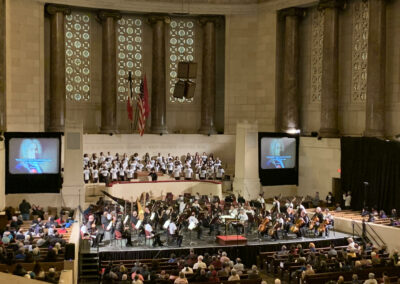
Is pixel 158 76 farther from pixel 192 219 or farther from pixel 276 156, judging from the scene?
pixel 192 219

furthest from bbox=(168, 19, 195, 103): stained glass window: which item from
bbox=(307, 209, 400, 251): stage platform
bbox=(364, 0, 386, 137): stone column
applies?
bbox=(307, 209, 400, 251): stage platform

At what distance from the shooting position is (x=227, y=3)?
42531mm

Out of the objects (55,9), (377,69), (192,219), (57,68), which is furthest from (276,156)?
(55,9)

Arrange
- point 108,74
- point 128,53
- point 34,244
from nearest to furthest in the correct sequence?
point 34,244
point 108,74
point 128,53

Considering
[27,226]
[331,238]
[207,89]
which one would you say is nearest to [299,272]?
[331,238]

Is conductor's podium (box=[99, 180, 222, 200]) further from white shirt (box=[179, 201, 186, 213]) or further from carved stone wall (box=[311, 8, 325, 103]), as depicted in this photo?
carved stone wall (box=[311, 8, 325, 103])

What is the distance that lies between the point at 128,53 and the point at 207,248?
23.5 m

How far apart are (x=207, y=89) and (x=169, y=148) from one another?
5777 mm

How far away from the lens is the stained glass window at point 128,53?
4338 cm

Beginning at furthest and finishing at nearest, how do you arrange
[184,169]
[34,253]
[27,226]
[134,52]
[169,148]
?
[134,52] → [169,148] → [184,169] → [27,226] → [34,253]

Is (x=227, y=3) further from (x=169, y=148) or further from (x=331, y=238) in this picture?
(x=331, y=238)

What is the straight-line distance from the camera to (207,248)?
24.0 metres

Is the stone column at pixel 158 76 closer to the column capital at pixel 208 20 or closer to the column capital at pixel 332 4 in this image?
the column capital at pixel 208 20

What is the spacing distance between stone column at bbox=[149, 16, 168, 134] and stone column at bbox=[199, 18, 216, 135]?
313cm
